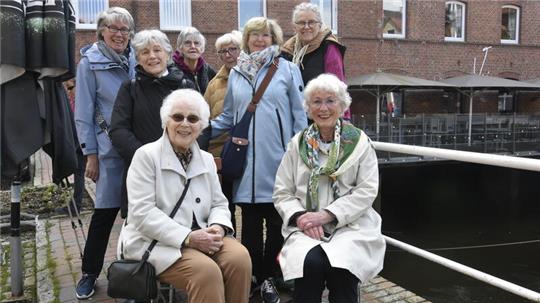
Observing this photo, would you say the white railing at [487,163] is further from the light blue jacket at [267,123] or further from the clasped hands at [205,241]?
the clasped hands at [205,241]

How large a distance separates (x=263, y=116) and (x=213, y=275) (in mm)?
1133

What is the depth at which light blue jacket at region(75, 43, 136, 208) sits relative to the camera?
129 inches

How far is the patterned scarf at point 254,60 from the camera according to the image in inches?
124

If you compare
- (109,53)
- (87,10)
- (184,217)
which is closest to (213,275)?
(184,217)

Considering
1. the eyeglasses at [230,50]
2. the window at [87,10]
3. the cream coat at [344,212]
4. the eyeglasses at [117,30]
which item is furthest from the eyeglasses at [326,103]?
the window at [87,10]

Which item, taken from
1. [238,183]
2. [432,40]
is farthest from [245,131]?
[432,40]

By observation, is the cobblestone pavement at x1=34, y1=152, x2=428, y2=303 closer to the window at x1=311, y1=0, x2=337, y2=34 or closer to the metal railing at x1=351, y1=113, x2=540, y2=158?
the metal railing at x1=351, y1=113, x2=540, y2=158

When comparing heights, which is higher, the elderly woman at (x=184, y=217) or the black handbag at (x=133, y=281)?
the elderly woman at (x=184, y=217)

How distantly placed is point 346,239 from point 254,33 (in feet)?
4.75

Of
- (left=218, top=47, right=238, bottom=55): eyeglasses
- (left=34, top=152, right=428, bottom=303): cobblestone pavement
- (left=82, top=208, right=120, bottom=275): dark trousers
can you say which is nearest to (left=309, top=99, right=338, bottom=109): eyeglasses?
(left=218, top=47, right=238, bottom=55): eyeglasses

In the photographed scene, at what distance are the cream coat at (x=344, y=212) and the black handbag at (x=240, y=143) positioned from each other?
14.2 inches

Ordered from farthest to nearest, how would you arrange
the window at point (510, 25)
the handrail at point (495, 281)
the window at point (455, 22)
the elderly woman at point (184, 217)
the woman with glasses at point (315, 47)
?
the window at point (510, 25) < the window at point (455, 22) < the woman with glasses at point (315, 47) < the elderly woman at point (184, 217) < the handrail at point (495, 281)

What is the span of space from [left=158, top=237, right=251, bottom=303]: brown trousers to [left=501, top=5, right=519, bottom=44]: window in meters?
22.9

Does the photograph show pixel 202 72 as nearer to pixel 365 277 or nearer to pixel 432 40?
pixel 365 277
